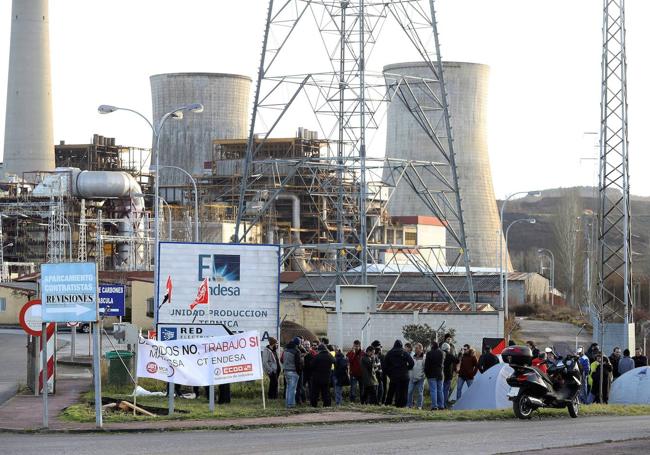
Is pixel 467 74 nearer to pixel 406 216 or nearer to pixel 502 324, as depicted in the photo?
pixel 406 216

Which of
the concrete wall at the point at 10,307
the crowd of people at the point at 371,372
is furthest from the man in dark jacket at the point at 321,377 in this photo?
the concrete wall at the point at 10,307

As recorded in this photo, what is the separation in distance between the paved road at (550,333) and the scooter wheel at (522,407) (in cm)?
2725

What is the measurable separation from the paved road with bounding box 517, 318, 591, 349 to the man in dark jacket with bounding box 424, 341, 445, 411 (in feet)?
79.6

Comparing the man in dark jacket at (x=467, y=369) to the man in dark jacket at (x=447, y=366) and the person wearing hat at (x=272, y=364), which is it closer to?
the man in dark jacket at (x=447, y=366)

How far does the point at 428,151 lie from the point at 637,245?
232 feet

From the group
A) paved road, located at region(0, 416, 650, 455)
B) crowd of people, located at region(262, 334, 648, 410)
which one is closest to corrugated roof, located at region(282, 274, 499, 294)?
crowd of people, located at region(262, 334, 648, 410)

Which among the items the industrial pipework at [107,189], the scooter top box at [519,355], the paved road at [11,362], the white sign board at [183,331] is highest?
the industrial pipework at [107,189]

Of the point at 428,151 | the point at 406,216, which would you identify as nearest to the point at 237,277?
the point at 428,151

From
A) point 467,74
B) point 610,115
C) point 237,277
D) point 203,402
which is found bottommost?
point 203,402

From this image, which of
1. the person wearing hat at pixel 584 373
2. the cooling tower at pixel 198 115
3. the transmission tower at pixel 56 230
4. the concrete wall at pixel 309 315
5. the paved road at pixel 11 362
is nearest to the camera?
the person wearing hat at pixel 584 373

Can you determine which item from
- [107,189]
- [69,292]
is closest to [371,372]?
[69,292]

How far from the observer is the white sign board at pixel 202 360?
17.8 m

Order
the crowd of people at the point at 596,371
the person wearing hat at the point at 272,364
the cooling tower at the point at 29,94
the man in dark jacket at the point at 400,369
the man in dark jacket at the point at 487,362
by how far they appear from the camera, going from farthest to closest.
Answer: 1. the cooling tower at the point at 29,94
2. the crowd of people at the point at 596,371
3. the person wearing hat at the point at 272,364
4. the man in dark jacket at the point at 487,362
5. the man in dark jacket at the point at 400,369

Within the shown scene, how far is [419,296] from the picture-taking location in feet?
176
